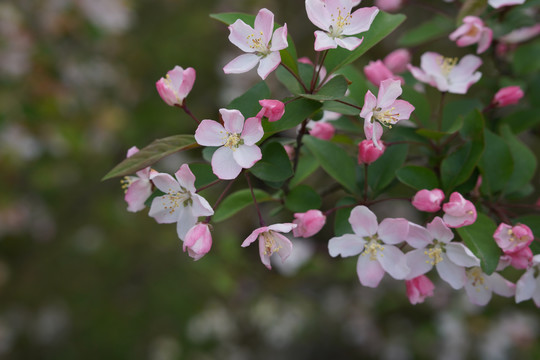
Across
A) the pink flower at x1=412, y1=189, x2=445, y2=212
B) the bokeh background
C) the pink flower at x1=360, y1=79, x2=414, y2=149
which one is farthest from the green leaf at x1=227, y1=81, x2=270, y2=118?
the bokeh background

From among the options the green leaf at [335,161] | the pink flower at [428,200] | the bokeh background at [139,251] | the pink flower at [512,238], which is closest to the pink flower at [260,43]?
the green leaf at [335,161]

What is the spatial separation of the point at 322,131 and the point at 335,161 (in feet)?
0.22

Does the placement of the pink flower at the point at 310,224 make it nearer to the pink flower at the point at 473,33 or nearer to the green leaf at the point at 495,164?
the green leaf at the point at 495,164

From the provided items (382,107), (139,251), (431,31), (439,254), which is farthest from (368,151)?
(139,251)

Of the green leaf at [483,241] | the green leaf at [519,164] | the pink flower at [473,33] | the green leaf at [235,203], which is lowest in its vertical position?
the green leaf at [519,164]

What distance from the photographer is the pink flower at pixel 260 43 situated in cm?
62

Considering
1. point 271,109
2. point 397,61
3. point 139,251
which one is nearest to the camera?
point 271,109

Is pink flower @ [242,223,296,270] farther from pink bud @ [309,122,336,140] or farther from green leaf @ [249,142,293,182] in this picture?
pink bud @ [309,122,336,140]

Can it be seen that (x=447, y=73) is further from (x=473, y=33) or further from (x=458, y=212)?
(x=458, y=212)

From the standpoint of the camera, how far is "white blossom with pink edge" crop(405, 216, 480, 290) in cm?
65

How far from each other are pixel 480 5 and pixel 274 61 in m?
0.43

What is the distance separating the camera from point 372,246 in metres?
0.67

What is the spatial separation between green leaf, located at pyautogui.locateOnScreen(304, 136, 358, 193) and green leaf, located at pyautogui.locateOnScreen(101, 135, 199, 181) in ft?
0.65

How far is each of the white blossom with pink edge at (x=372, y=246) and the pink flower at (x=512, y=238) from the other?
0.41 feet
